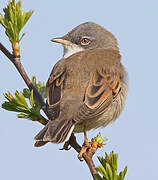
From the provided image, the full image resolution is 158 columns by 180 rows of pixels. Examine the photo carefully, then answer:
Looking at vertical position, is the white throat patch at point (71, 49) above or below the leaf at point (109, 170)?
above

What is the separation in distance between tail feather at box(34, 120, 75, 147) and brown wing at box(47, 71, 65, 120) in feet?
0.58

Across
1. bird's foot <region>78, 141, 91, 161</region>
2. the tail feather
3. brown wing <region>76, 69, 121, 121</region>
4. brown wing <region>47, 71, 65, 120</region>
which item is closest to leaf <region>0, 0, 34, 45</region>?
the tail feather

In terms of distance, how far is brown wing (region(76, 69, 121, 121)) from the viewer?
4906 mm

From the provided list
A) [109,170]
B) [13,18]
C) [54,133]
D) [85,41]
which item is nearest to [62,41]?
[85,41]

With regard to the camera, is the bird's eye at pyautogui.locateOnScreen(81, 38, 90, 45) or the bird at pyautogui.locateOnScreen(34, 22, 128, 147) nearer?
the bird at pyautogui.locateOnScreen(34, 22, 128, 147)

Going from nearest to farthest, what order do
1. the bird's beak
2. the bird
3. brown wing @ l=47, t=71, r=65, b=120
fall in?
1. the bird
2. brown wing @ l=47, t=71, r=65, b=120
3. the bird's beak

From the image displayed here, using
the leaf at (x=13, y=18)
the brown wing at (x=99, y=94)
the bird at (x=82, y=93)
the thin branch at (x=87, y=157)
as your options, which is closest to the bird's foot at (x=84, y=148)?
the thin branch at (x=87, y=157)

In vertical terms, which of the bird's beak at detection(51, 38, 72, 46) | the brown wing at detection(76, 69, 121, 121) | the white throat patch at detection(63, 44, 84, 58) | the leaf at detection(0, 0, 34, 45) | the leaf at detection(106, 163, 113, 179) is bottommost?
the leaf at detection(106, 163, 113, 179)

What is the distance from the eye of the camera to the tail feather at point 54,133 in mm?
3992

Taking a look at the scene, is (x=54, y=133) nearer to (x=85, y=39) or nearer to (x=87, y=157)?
(x=87, y=157)

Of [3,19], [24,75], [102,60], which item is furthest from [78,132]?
[3,19]

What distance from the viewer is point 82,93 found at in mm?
5137

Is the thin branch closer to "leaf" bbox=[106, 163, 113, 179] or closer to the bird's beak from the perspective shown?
"leaf" bbox=[106, 163, 113, 179]

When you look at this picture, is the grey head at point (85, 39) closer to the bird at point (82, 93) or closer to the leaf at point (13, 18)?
the bird at point (82, 93)
